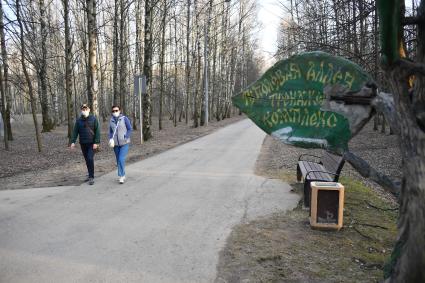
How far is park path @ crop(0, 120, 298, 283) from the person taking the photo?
13.4 ft

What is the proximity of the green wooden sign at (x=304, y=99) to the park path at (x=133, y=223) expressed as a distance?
70.1 inches

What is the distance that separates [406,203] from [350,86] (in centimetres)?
101

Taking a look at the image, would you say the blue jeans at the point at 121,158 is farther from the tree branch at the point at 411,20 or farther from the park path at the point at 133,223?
the tree branch at the point at 411,20

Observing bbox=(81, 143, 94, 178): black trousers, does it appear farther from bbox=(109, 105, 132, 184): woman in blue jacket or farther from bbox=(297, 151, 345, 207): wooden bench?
bbox=(297, 151, 345, 207): wooden bench

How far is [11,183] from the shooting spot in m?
8.77

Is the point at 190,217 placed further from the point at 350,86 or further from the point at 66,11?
the point at 66,11

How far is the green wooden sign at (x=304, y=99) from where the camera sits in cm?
301

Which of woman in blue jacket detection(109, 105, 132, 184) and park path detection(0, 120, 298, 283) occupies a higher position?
woman in blue jacket detection(109, 105, 132, 184)

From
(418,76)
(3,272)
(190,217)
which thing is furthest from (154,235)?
(418,76)

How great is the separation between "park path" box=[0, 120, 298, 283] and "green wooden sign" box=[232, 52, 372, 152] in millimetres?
1780

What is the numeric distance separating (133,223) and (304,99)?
354cm

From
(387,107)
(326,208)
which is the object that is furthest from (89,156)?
(387,107)

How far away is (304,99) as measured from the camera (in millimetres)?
3121

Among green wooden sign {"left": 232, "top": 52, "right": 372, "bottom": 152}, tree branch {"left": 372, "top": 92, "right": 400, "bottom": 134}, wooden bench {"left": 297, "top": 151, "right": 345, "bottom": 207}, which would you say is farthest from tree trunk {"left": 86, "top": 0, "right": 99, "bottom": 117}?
tree branch {"left": 372, "top": 92, "right": 400, "bottom": 134}
